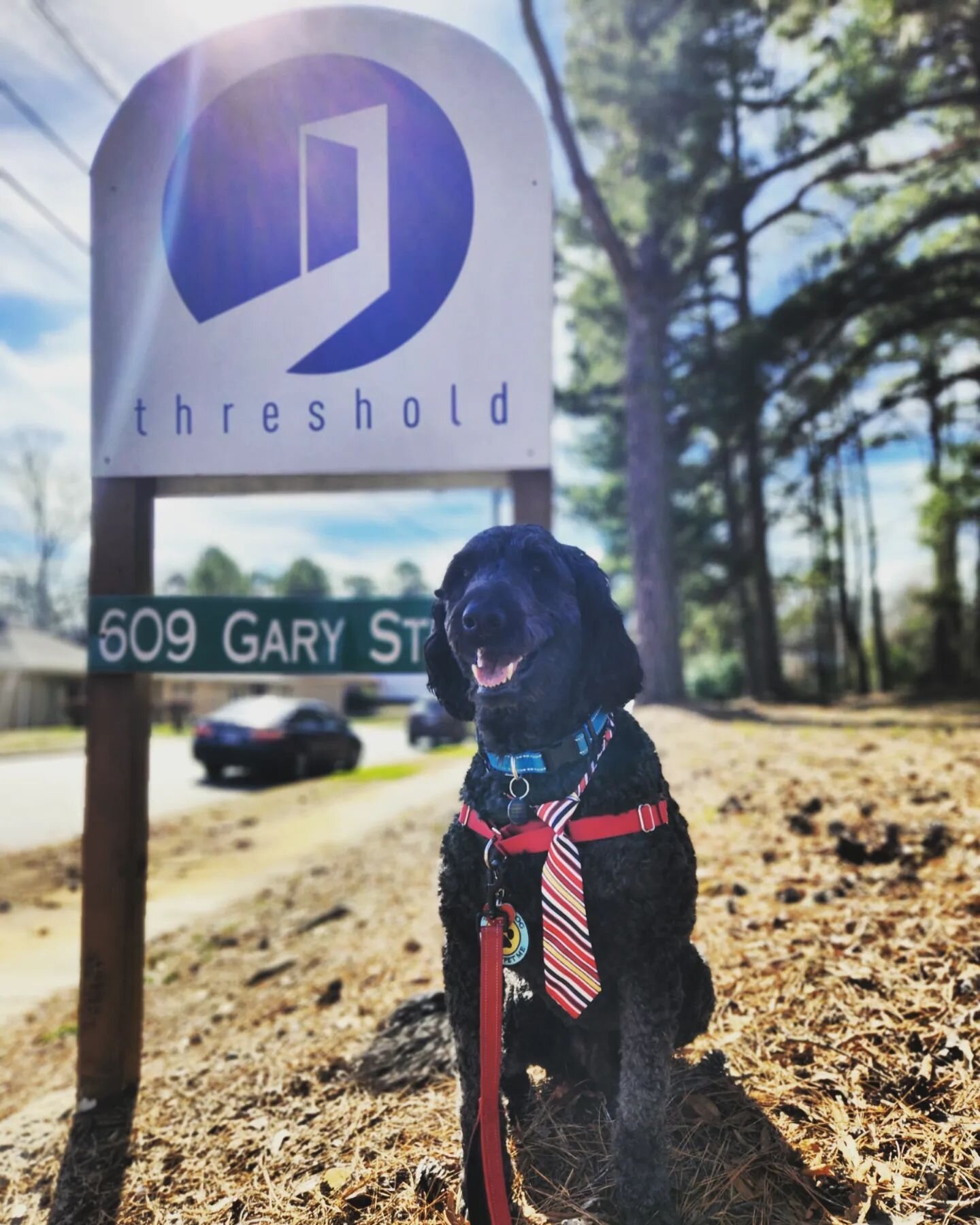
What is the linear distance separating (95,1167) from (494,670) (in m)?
2.13

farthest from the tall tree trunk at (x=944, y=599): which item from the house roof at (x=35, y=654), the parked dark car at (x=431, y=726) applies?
the house roof at (x=35, y=654)

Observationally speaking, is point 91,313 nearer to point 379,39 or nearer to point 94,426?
point 94,426

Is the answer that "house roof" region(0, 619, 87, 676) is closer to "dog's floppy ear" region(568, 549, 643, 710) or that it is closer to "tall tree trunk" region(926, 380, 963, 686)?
"tall tree trunk" region(926, 380, 963, 686)

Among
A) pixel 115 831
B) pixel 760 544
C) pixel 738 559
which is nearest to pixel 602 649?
pixel 115 831

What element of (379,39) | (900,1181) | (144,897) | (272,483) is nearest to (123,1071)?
(144,897)

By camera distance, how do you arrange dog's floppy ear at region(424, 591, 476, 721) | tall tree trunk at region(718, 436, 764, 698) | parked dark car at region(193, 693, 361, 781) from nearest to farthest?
dog's floppy ear at region(424, 591, 476, 721)
parked dark car at region(193, 693, 361, 781)
tall tree trunk at region(718, 436, 764, 698)

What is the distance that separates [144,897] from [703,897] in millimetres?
2288

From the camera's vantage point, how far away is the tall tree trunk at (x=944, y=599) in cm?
2012

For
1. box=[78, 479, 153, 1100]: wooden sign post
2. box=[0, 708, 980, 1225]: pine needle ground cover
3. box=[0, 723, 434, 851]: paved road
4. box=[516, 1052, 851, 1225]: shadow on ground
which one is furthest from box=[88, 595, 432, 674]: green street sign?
box=[0, 723, 434, 851]: paved road

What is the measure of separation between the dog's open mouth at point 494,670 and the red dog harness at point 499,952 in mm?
300

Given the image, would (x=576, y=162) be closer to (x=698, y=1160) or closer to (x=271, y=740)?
(x=271, y=740)

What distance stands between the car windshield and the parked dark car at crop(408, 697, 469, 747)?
801 centimetres

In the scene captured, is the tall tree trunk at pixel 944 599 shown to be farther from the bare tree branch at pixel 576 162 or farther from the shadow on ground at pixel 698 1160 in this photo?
the shadow on ground at pixel 698 1160

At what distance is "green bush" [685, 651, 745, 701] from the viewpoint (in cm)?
2967
